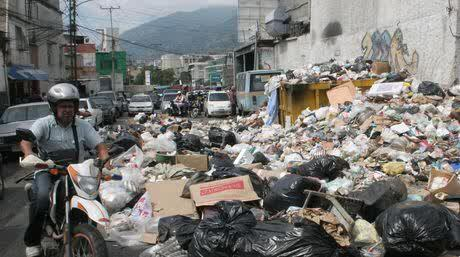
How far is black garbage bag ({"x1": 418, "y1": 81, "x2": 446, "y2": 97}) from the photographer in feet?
38.4

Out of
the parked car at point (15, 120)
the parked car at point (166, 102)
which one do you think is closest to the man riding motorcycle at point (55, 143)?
the parked car at point (15, 120)

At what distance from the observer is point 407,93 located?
1235 cm

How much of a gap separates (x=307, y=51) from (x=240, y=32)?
25885 mm

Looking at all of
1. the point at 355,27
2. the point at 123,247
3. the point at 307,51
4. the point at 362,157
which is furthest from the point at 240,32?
the point at 123,247

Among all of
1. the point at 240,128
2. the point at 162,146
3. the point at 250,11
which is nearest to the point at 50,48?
the point at 250,11

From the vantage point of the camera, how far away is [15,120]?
42.6ft

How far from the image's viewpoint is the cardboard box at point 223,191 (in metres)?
5.78

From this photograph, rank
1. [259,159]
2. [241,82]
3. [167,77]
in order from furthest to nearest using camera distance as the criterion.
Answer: [167,77]
[241,82]
[259,159]

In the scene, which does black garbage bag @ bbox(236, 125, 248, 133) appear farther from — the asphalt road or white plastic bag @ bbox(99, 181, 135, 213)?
white plastic bag @ bbox(99, 181, 135, 213)

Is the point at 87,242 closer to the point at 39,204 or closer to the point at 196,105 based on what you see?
the point at 39,204

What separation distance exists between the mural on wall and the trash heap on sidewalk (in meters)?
2.07

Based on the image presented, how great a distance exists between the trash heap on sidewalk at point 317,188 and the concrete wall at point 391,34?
1.18 meters

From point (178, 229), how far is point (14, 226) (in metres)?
2.80

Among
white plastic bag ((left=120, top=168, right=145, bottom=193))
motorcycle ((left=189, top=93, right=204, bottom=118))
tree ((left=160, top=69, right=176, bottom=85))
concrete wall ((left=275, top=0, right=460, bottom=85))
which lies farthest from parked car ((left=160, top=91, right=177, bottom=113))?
tree ((left=160, top=69, right=176, bottom=85))
